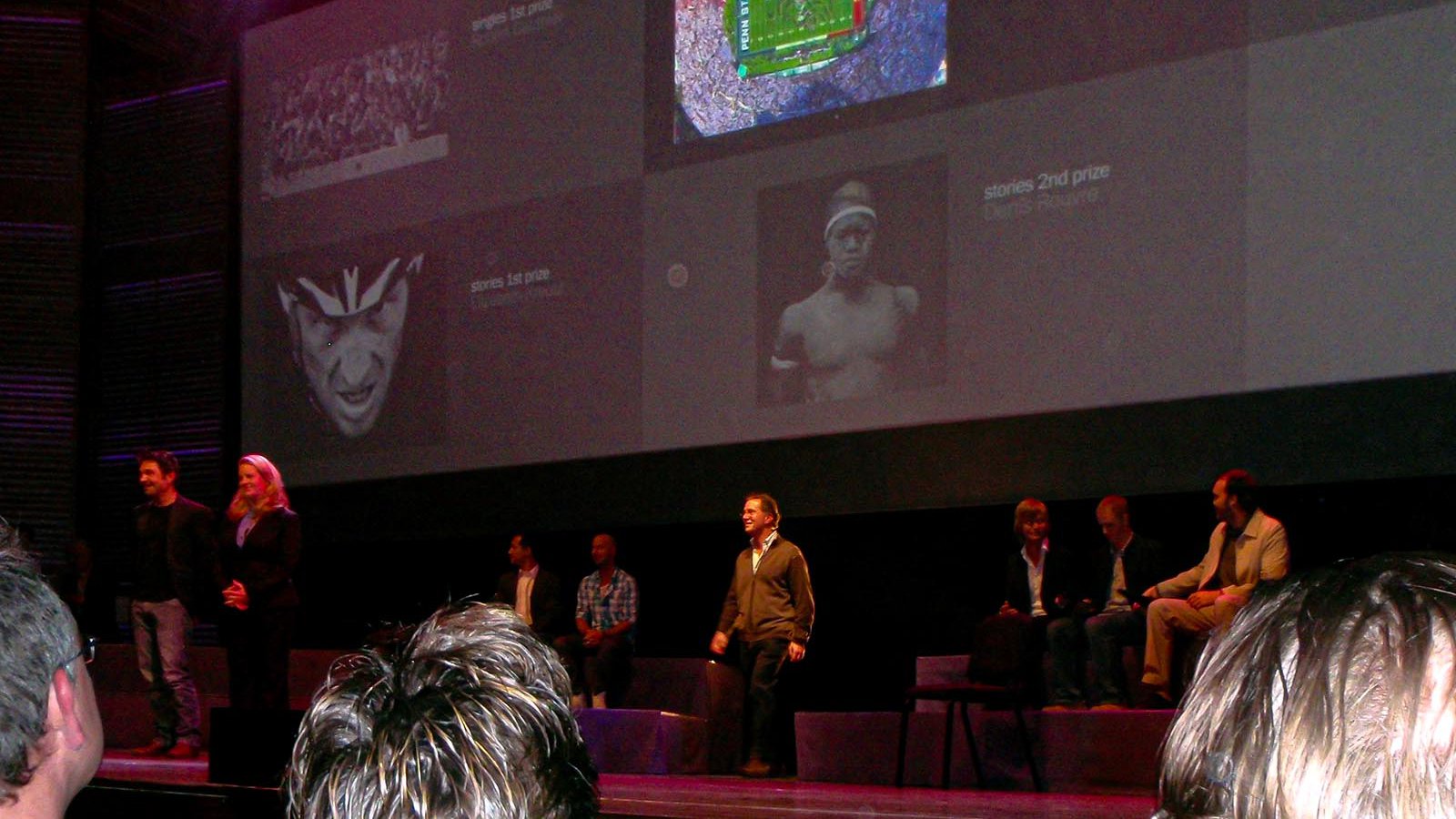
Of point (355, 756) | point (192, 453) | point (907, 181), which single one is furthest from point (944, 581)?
point (355, 756)

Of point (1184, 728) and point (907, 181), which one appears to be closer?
point (1184, 728)

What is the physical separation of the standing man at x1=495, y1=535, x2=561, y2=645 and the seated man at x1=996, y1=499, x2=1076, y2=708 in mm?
2568

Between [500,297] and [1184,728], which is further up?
[500,297]

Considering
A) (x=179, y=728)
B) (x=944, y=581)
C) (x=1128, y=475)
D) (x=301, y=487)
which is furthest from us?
(x=301, y=487)

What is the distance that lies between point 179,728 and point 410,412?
2.04 meters

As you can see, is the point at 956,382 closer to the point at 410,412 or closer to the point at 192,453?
the point at 410,412

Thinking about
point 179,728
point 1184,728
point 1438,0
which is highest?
point 1438,0

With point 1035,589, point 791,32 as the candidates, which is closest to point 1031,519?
point 1035,589

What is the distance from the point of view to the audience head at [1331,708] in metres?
0.59

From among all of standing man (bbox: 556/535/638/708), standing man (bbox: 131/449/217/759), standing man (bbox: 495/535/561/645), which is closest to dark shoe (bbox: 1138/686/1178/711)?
standing man (bbox: 556/535/638/708)

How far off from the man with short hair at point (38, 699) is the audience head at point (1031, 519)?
16.1ft

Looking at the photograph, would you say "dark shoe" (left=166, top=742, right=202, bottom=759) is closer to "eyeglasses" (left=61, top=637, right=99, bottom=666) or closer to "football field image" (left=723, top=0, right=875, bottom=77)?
"football field image" (left=723, top=0, right=875, bottom=77)

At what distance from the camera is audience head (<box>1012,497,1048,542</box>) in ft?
18.9

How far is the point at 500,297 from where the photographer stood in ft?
24.3
